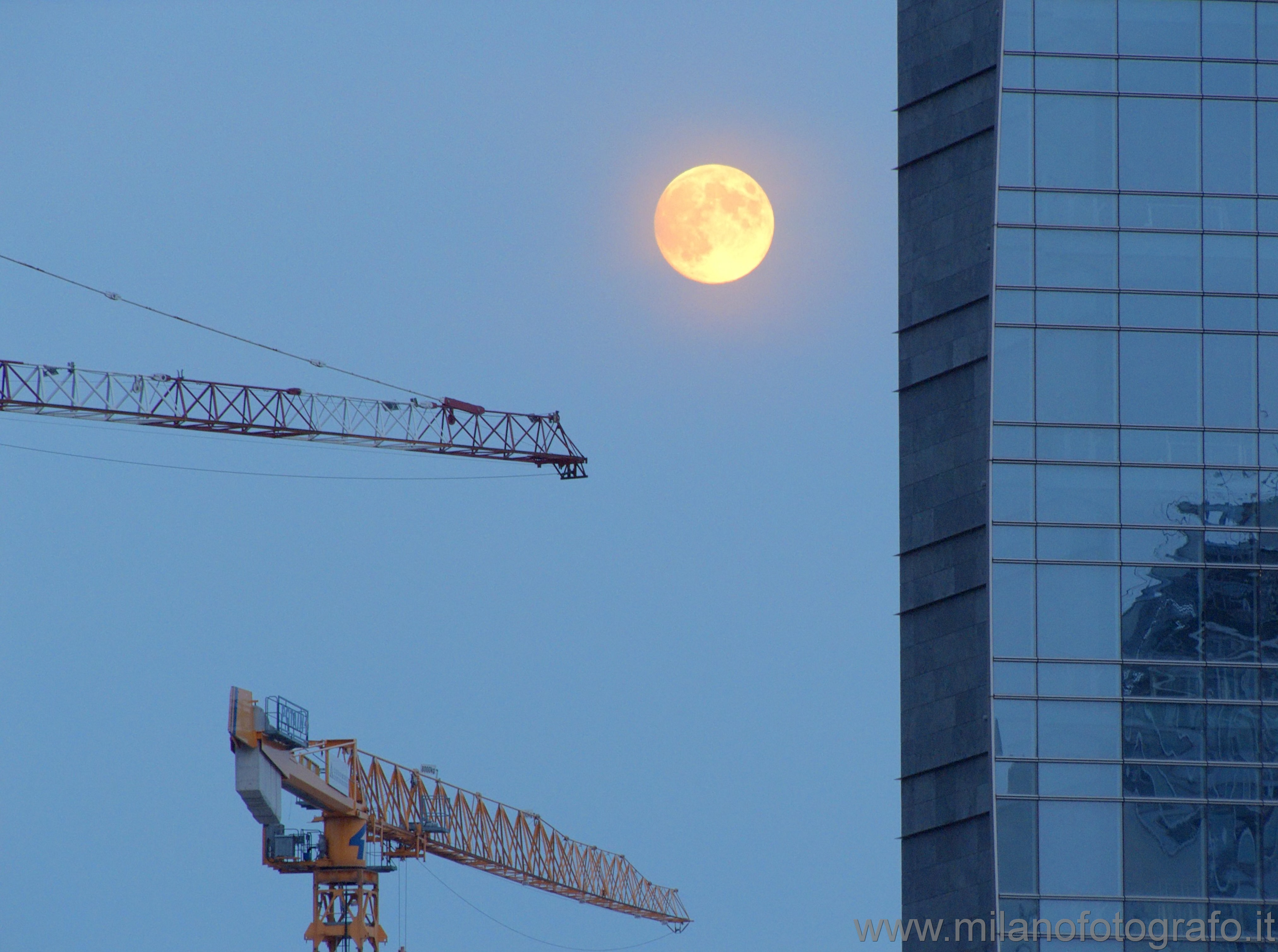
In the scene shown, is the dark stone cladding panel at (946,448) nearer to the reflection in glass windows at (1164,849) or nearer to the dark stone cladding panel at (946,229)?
the dark stone cladding panel at (946,229)

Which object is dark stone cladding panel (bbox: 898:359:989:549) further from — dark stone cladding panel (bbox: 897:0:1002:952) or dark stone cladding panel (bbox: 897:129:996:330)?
dark stone cladding panel (bbox: 897:129:996:330)

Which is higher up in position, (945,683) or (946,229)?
(946,229)

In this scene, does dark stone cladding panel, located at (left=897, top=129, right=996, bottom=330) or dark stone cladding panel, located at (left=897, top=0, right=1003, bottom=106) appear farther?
dark stone cladding panel, located at (left=897, top=0, right=1003, bottom=106)

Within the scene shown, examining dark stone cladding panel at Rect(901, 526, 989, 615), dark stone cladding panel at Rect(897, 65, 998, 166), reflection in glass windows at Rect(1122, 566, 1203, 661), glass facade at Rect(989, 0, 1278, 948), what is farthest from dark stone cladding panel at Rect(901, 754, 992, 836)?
dark stone cladding panel at Rect(897, 65, 998, 166)

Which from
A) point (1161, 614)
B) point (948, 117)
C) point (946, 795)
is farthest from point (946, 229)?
point (946, 795)

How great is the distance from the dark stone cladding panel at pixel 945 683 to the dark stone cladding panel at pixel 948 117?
1816 cm

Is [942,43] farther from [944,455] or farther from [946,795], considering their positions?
[946,795]

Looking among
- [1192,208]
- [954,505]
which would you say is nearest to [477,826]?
[954,505]

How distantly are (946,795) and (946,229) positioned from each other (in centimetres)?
2215

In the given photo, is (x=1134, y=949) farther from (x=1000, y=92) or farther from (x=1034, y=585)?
(x=1000, y=92)

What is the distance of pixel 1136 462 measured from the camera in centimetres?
8275

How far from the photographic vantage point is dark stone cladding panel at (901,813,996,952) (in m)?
81.7

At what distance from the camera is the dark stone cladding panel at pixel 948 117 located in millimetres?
87625

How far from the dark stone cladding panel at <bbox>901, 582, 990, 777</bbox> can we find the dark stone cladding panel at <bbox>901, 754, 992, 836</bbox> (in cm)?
21
